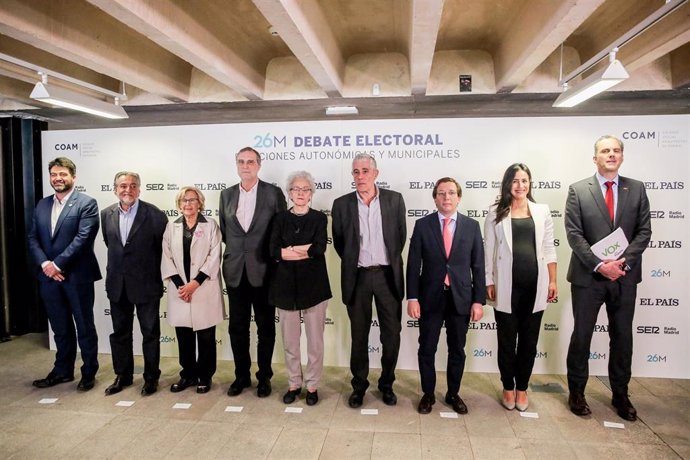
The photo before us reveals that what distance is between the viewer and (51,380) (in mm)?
3592

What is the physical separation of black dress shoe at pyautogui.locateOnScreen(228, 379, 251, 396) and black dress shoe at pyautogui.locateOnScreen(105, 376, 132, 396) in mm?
919

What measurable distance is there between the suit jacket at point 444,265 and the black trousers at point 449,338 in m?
Answer: 0.05

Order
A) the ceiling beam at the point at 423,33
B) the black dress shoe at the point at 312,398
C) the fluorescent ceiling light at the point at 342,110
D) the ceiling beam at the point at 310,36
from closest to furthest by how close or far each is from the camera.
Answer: the ceiling beam at the point at 423,33, the ceiling beam at the point at 310,36, the black dress shoe at the point at 312,398, the fluorescent ceiling light at the point at 342,110

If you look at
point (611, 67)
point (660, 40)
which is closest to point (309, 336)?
point (611, 67)

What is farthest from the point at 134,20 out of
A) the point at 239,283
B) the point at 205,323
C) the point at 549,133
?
the point at 549,133

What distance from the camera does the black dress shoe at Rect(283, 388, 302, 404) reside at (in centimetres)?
322

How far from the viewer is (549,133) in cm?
379

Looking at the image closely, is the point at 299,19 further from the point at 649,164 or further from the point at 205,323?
the point at 649,164

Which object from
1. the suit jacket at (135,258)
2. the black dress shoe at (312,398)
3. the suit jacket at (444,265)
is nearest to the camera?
the suit jacket at (444,265)

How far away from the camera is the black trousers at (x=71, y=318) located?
11.5ft

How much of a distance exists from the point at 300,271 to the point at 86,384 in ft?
7.03

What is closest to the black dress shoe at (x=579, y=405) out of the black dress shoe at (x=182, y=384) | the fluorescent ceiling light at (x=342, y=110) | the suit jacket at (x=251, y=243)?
the suit jacket at (x=251, y=243)

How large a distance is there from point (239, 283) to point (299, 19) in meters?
1.94

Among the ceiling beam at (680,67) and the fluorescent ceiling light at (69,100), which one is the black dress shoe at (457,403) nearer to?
the ceiling beam at (680,67)
